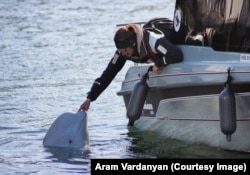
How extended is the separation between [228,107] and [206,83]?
1.29 feet

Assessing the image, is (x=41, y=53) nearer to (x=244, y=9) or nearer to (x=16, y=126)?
(x=16, y=126)

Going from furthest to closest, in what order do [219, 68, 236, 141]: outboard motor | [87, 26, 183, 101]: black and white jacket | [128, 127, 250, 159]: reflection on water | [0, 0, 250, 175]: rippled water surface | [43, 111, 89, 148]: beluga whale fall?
1. [43, 111, 89, 148]: beluga whale
2. [0, 0, 250, 175]: rippled water surface
3. [128, 127, 250, 159]: reflection on water
4. [87, 26, 183, 101]: black and white jacket
5. [219, 68, 236, 141]: outboard motor

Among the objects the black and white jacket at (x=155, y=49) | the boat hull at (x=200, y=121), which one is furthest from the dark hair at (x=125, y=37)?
the boat hull at (x=200, y=121)

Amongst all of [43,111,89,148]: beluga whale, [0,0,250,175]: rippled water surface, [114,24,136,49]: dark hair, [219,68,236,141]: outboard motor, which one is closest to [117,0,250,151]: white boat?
[219,68,236,141]: outboard motor

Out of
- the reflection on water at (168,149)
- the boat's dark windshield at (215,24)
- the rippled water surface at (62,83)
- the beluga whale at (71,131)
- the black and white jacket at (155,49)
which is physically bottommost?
the rippled water surface at (62,83)

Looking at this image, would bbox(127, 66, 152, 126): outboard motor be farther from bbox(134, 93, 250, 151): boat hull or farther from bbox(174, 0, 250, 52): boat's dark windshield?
bbox(174, 0, 250, 52): boat's dark windshield

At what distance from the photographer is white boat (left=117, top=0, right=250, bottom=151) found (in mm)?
9156

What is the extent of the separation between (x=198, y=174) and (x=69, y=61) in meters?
8.02

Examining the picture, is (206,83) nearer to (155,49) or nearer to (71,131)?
(155,49)

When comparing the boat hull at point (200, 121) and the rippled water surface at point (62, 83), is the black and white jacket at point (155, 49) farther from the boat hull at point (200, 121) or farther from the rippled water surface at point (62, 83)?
the rippled water surface at point (62, 83)

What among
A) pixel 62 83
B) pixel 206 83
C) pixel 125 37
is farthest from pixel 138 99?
pixel 62 83

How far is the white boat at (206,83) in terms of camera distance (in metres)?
9.16

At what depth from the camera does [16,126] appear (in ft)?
38.9

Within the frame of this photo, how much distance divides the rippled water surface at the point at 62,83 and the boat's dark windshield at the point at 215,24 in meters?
1.17
